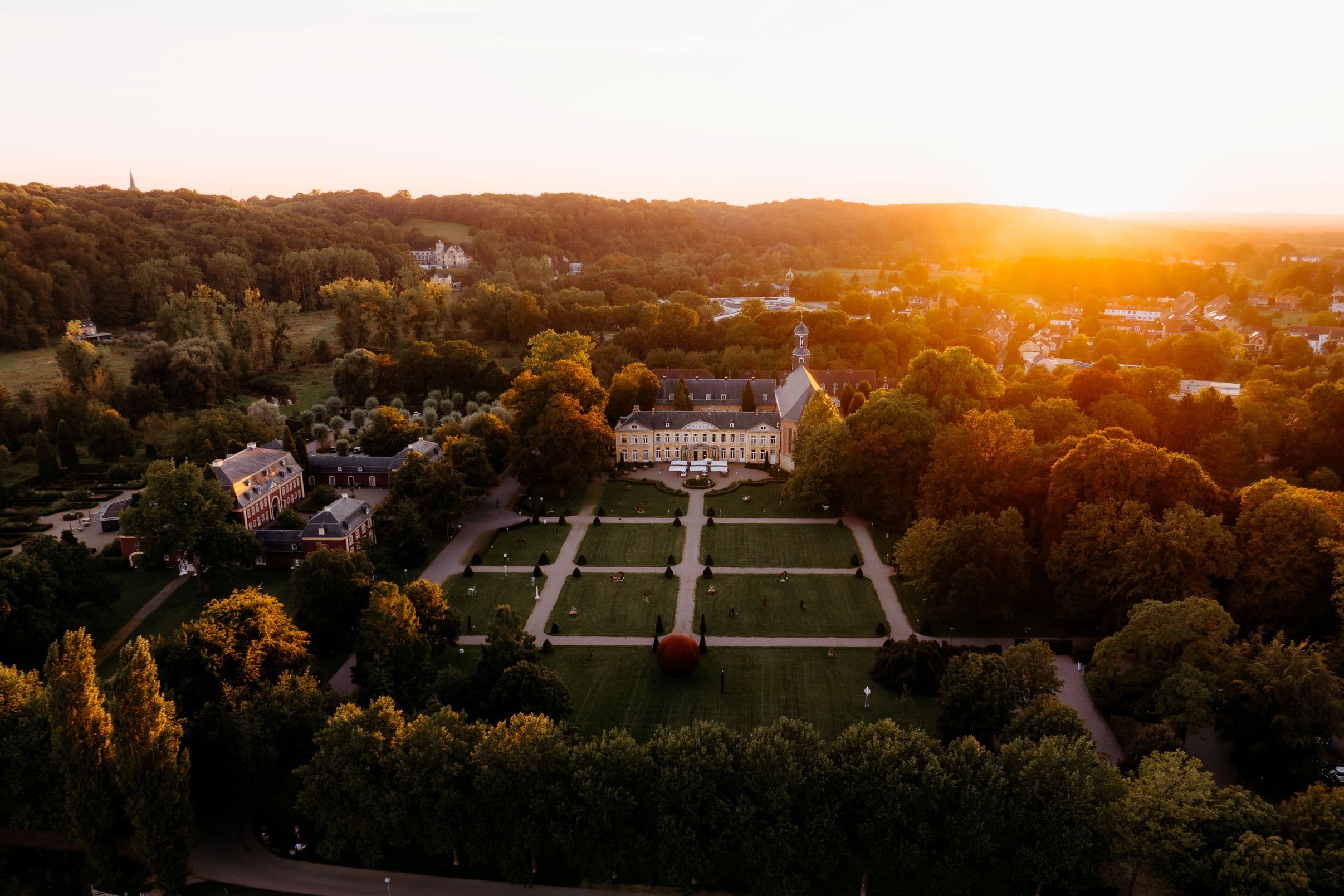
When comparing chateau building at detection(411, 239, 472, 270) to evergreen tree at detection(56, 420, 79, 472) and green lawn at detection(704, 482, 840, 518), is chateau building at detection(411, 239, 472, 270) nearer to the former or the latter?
evergreen tree at detection(56, 420, 79, 472)

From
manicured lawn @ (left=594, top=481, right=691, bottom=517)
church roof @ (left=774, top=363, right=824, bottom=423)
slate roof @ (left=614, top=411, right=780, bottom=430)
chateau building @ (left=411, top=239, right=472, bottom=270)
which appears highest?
chateau building @ (left=411, top=239, right=472, bottom=270)

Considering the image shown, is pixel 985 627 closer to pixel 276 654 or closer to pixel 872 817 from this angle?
pixel 872 817

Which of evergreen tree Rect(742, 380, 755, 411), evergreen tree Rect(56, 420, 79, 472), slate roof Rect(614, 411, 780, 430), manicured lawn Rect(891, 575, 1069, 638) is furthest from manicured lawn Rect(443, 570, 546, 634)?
evergreen tree Rect(56, 420, 79, 472)

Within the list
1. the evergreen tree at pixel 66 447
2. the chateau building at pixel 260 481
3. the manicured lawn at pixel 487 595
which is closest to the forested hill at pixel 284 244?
the evergreen tree at pixel 66 447

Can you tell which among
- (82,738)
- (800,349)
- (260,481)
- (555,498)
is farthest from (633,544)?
(800,349)

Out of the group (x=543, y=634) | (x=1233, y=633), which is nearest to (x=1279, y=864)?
(x=1233, y=633)

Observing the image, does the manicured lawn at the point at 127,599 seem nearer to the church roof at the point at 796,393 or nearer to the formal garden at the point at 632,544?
the formal garden at the point at 632,544
